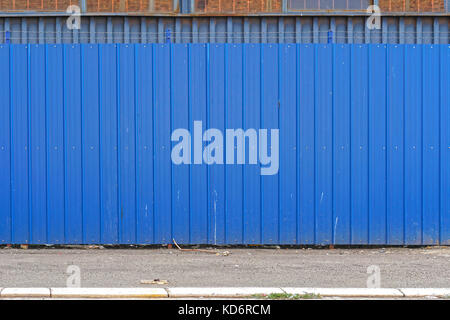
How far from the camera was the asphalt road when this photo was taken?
8.15m

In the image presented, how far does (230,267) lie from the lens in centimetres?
910

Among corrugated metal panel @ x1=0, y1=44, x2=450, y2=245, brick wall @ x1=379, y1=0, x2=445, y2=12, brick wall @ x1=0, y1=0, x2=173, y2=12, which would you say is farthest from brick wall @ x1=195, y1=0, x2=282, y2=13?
brick wall @ x1=379, y1=0, x2=445, y2=12

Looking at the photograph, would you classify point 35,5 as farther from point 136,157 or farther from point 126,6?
point 136,157

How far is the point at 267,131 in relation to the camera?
1044 cm

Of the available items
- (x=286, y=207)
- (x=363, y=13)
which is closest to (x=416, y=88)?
(x=363, y=13)

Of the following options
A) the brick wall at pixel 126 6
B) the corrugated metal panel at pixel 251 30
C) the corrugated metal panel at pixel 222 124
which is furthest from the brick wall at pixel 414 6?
the brick wall at pixel 126 6

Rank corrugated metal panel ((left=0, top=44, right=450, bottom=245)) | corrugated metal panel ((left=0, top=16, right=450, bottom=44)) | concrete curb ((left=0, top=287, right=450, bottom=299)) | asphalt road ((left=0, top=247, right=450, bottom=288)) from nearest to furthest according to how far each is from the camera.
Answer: concrete curb ((left=0, top=287, right=450, bottom=299)), asphalt road ((left=0, top=247, right=450, bottom=288)), corrugated metal panel ((left=0, top=44, right=450, bottom=245)), corrugated metal panel ((left=0, top=16, right=450, bottom=44))

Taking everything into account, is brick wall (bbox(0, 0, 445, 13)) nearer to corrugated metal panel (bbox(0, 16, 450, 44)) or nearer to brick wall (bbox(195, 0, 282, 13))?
brick wall (bbox(195, 0, 282, 13))

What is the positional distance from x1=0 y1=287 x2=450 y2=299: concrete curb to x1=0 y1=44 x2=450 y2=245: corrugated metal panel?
2906 mm

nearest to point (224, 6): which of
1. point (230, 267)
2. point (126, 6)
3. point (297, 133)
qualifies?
point (126, 6)

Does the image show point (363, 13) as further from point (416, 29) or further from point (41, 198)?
point (41, 198)

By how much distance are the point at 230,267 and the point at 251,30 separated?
154 inches

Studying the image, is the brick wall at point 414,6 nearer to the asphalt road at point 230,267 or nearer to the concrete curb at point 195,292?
the asphalt road at point 230,267

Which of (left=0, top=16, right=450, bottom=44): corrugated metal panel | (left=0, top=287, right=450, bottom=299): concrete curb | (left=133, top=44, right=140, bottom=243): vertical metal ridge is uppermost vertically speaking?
(left=0, top=16, right=450, bottom=44): corrugated metal panel
